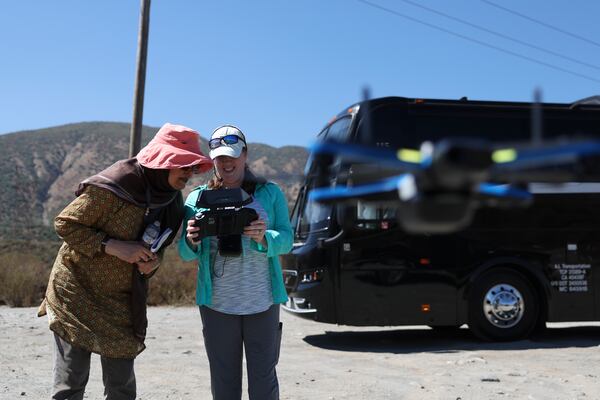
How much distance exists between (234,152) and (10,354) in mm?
5735

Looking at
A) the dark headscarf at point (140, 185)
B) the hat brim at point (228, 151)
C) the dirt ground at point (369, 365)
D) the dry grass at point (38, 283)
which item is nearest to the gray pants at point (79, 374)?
the dark headscarf at point (140, 185)

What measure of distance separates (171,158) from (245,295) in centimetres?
92

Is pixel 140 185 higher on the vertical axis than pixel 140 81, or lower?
lower

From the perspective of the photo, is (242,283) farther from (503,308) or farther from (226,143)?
(503,308)

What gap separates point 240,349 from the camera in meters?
3.86

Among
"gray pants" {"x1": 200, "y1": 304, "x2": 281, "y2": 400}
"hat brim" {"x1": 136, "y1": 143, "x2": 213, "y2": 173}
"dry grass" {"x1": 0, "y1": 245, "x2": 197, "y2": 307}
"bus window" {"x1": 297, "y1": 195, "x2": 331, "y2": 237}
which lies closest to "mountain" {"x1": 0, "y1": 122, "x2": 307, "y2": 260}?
"dry grass" {"x1": 0, "y1": 245, "x2": 197, "y2": 307}

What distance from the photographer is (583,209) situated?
8.68 metres

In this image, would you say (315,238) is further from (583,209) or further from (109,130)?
(109,130)

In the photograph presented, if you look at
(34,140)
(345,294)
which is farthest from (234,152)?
(34,140)

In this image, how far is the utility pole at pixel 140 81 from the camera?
460 inches

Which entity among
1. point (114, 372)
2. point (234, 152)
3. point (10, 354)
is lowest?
point (10, 354)

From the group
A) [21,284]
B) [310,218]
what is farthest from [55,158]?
[310,218]

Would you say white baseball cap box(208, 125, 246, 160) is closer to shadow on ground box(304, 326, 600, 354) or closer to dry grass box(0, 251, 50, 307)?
shadow on ground box(304, 326, 600, 354)

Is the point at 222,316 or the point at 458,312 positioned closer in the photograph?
the point at 222,316
